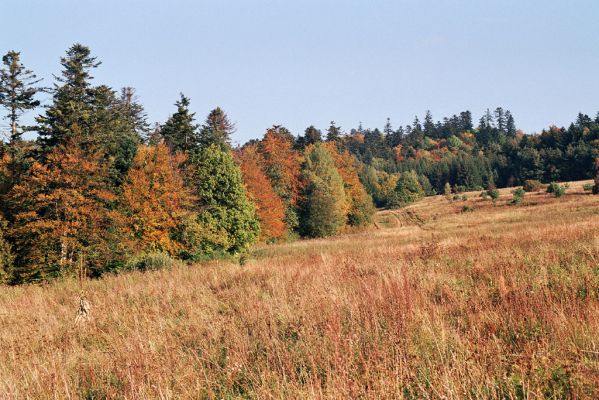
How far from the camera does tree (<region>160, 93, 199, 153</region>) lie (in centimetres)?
3966

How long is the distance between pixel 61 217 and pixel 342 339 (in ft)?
83.8

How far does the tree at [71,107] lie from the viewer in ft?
84.3

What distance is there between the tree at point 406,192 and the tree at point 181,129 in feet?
169

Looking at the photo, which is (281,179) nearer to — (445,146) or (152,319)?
(152,319)

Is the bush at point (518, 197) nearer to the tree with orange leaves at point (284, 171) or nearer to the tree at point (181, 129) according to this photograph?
the tree with orange leaves at point (284, 171)

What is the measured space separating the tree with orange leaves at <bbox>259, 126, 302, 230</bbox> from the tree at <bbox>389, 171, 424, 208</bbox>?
34563 millimetres

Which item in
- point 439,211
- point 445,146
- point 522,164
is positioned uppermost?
point 445,146

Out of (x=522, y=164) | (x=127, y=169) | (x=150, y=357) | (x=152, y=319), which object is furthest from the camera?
(x=522, y=164)

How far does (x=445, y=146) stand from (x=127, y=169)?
146016mm

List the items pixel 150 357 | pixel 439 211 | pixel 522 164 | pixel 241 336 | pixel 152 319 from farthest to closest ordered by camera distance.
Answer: pixel 522 164
pixel 439 211
pixel 152 319
pixel 241 336
pixel 150 357

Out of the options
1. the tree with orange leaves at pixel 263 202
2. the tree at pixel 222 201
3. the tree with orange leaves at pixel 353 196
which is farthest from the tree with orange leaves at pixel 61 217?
the tree with orange leaves at pixel 353 196

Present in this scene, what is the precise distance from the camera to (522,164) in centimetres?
Answer: 9519

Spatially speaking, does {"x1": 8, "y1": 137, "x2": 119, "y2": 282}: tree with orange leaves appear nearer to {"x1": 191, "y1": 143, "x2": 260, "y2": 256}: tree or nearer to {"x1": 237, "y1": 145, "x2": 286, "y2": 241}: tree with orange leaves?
{"x1": 191, "y1": 143, "x2": 260, "y2": 256}: tree

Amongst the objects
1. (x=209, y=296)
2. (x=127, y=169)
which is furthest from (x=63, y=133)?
(x=209, y=296)
